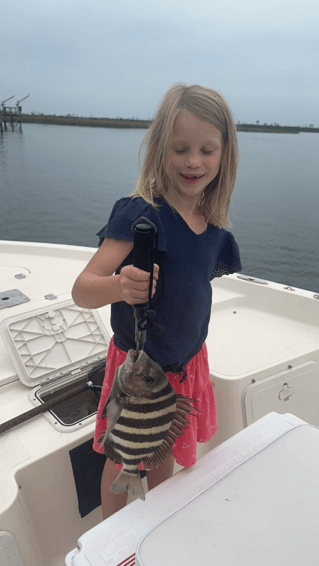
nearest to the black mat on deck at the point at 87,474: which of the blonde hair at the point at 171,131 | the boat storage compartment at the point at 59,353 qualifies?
the boat storage compartment at the point at 59,353

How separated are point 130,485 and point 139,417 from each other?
0.76ft

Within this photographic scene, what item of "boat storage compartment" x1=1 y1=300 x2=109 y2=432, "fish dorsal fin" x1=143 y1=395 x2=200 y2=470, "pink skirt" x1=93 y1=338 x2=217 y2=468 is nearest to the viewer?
"fish dorsal fin" x1=143 y1=395 x2=200 y2=470

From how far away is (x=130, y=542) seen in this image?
1.01m

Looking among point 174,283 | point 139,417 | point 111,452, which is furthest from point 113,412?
point 174,283

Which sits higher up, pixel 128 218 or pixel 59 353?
pixel 128 218

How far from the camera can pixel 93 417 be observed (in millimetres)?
1824

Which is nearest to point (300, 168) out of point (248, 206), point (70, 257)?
point (248, 206)

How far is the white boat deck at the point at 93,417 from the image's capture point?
5.23 ft

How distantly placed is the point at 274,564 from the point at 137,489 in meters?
0.36

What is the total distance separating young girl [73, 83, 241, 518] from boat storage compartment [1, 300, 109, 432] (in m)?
0.67

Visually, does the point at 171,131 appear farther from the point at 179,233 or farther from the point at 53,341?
the point at 53,341

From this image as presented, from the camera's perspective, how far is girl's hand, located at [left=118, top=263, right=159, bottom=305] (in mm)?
880

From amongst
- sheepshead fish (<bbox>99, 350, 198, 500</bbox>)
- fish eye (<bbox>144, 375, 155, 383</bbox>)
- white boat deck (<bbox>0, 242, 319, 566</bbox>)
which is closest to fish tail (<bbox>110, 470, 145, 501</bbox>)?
sheepshead fish (<bbox>99, 350, 198, 500</bbox>)

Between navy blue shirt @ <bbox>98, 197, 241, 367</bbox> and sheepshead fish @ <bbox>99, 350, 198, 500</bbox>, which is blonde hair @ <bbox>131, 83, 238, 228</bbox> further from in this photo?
sheepshead fish @ <bbox>99, 350, 198, 500</bbox>
